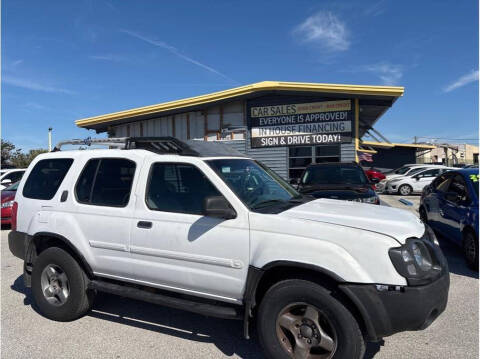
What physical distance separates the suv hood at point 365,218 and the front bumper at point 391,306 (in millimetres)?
380

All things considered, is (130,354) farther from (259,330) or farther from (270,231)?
(270,231)

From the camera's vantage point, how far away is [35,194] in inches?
171

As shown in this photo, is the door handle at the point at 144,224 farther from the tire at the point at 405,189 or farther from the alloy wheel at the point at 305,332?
the tire at the point at 405,189

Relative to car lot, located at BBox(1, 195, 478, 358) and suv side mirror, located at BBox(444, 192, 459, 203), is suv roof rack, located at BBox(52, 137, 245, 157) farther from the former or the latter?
suv side mirror, located at BBox(444, 192, 459, 203)

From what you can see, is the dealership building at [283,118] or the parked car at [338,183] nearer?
the parked car at [338,183]

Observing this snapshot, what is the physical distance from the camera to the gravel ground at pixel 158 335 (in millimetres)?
3258

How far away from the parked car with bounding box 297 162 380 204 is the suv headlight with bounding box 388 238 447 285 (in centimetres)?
393

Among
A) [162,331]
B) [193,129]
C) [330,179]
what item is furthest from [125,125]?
[162,331]

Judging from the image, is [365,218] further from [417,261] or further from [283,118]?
[283,118]

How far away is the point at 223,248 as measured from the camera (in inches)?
121

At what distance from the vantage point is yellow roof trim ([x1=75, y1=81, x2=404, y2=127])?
13586mm

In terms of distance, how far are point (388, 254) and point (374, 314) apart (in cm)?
44

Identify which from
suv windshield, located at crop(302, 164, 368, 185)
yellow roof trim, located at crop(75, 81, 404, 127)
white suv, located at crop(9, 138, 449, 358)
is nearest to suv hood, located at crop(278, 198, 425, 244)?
white suv, located at crop(9, 138, 449, 358)

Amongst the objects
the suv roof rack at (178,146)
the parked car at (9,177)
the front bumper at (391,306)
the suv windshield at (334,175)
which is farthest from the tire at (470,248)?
the parked car at (9,177)
